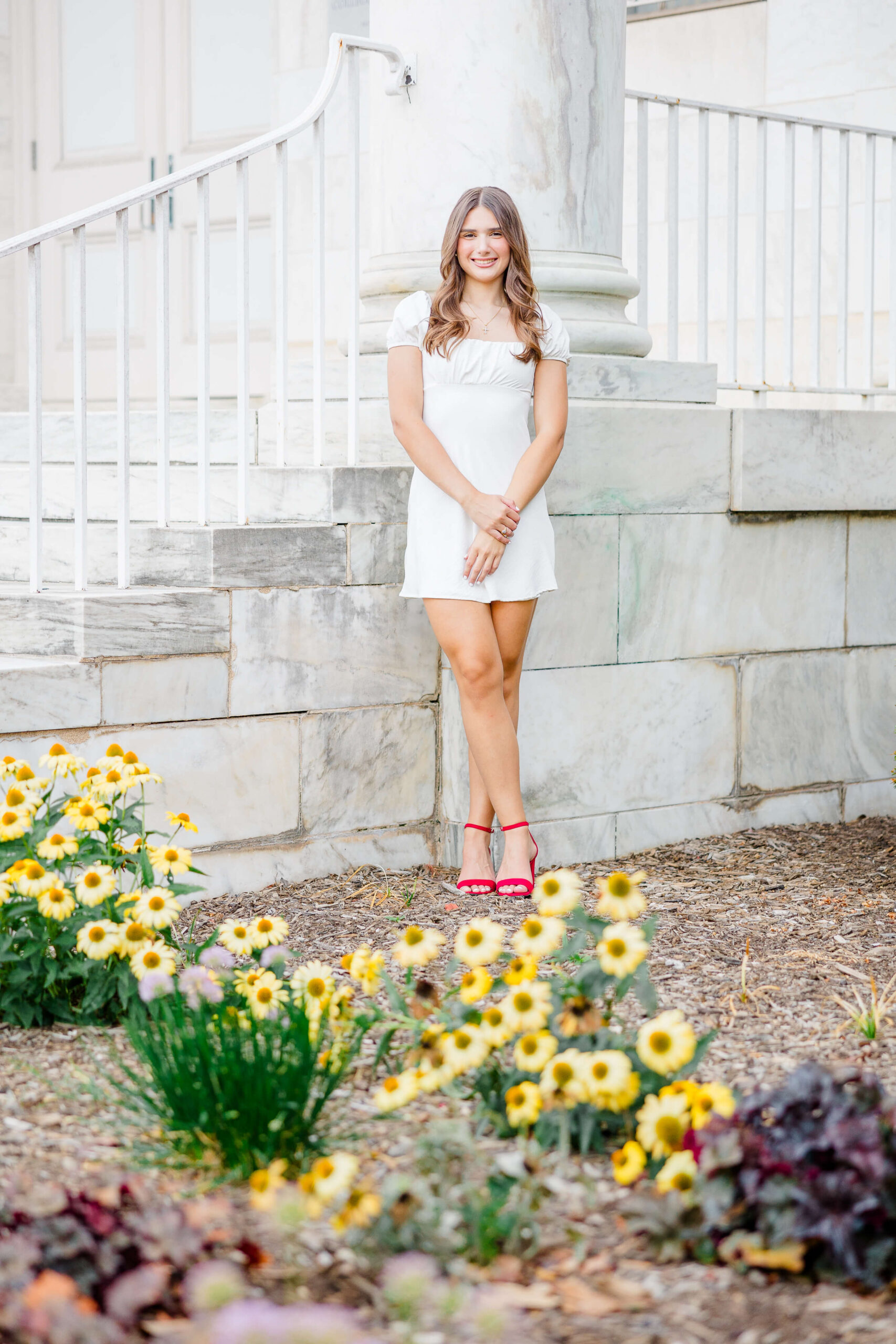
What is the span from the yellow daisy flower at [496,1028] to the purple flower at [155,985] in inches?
23.9

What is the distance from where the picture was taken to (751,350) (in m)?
6.86

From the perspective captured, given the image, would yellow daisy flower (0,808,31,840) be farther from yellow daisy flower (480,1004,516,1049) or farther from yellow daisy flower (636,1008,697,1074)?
yellow daisy flower (636,1008,697,1074)

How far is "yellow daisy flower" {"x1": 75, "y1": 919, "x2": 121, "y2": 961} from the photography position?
278 cm

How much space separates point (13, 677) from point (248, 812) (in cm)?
80

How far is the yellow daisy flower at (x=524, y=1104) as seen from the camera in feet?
7.29

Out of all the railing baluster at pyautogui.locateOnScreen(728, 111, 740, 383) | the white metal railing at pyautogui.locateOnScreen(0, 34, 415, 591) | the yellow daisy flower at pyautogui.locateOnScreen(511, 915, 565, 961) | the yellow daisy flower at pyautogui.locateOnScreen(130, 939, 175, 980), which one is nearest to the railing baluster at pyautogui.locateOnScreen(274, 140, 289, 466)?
the white metal railing at pyautogui.locateOnScreen(0, 34, 415, 591)

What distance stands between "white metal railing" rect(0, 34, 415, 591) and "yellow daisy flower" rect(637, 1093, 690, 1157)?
7.89 ft

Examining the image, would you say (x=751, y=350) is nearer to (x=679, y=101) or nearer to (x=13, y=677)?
(x=679, y=101)

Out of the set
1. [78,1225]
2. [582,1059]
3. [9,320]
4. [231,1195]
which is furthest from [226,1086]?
[9,320]

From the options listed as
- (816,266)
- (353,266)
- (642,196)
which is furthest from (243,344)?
(816,266)

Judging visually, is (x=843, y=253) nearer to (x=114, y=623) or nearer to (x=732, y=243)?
(x=732, y=243)

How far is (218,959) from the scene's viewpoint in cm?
280

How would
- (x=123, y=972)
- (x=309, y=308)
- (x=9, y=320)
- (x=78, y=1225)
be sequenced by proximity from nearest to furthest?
1. (x=78, y=1225)
2. (x=123, y=972)
3. (x=309, y=308)
4. (x=9, y=320)

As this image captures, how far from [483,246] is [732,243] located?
1.62 m
